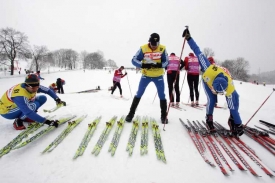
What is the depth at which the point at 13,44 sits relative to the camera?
38.1 metres

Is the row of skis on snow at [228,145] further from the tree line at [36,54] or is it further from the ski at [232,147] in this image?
the tree line at [36,54]

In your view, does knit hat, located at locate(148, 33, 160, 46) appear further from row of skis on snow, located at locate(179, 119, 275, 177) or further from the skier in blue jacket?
row of skis on snow, located at locate(179, 119, 275, 177)

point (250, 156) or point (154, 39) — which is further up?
point (154, 39)

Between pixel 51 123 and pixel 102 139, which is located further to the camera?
pixel 51 123

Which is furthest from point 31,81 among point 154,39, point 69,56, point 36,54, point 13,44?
point 69,56

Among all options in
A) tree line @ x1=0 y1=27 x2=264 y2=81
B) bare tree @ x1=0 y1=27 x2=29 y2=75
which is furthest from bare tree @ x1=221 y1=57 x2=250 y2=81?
bare tree @ x1=0 y1=27 x2=29 y2=75

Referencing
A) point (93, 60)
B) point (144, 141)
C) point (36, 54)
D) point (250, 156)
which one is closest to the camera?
point (250, 156)

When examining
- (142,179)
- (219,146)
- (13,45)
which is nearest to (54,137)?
(142,179)

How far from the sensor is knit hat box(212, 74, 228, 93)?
3400 mm

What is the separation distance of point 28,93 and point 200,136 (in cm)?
430

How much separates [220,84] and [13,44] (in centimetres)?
4902

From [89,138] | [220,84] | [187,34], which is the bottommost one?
[89,138]

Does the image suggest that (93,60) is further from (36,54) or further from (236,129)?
(236,129)

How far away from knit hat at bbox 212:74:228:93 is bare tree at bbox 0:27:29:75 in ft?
157
